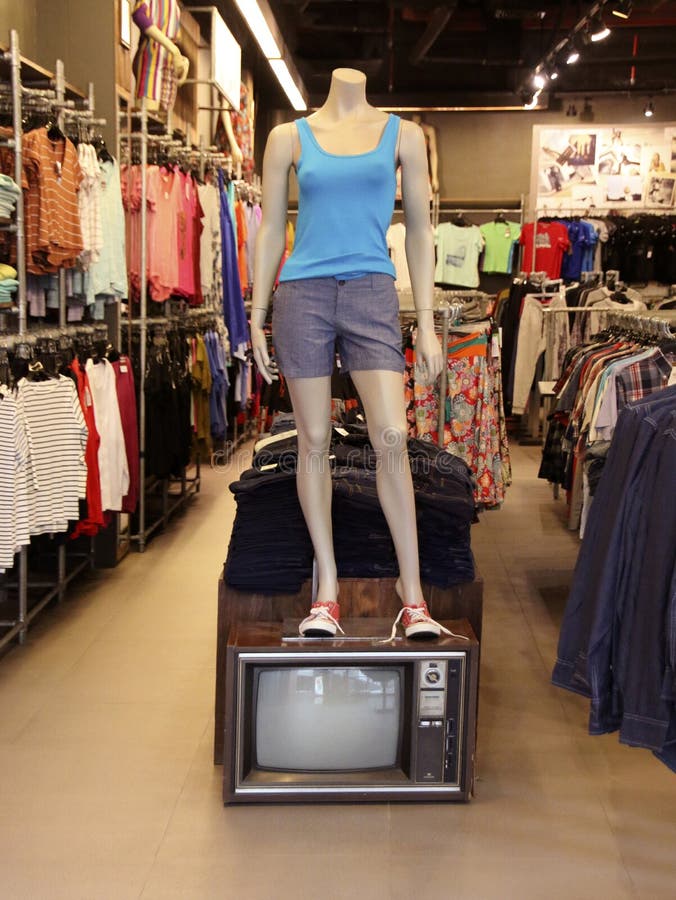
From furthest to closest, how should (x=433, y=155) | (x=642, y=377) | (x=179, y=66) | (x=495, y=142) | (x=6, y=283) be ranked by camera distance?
1. (x=495, y=142)
2. (x=433, y=155)
3. (x=179, y=66)
4. (x=642, y=377)
5. (x=6, y=283)

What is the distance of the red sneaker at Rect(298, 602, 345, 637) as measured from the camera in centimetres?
288

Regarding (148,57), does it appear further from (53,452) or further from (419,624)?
(419,624)

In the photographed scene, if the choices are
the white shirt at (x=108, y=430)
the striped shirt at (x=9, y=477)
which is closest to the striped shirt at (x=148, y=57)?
the white shirt at (x=108, y=430)

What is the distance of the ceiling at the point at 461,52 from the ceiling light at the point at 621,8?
2.94 m

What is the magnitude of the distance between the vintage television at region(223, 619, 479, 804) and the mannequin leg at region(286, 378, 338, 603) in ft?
0.70

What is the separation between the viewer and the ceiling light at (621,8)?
751 cm

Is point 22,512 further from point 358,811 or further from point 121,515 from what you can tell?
point 121,515

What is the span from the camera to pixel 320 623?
2.88 m

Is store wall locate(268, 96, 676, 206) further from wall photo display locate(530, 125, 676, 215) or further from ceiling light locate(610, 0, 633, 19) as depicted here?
ceiling light locate(610, 0, 633, 19)

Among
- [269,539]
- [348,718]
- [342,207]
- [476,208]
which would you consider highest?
[476,208]

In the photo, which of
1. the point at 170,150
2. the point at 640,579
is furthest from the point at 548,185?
the point at 640,579

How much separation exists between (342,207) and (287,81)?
23.6ft

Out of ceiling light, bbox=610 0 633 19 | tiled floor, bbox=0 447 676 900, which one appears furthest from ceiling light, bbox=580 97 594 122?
tiled floor, bbox=0 447 676 900

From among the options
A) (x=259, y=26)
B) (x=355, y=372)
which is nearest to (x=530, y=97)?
(x=259, y=26)
